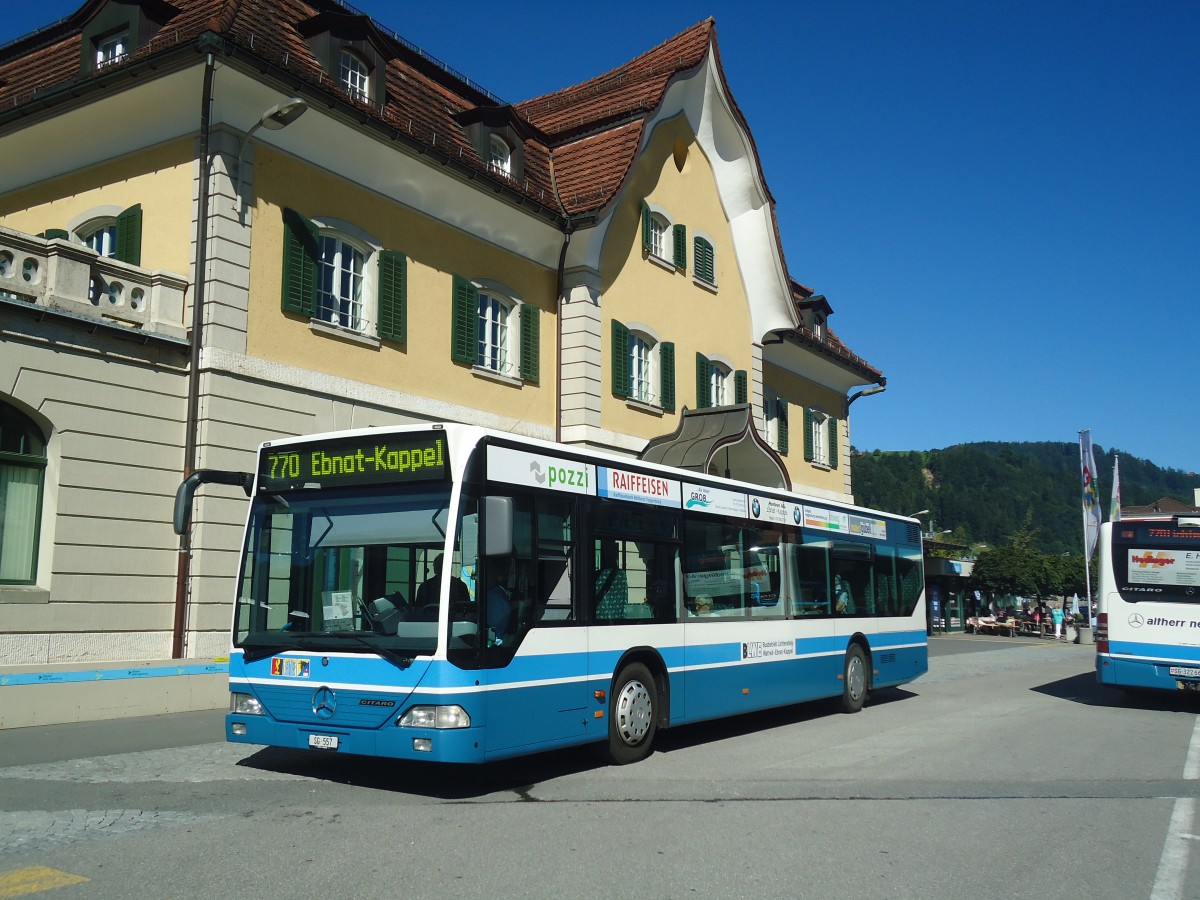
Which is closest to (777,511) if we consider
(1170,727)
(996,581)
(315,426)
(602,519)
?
(602,519)

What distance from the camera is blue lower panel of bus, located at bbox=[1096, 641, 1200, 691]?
15.6 metres

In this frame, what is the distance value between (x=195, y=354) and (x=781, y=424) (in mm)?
19422

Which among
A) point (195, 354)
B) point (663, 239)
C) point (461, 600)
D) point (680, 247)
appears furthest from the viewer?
point (680, 247)

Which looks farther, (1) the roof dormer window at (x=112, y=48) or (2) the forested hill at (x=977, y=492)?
(2) the forested hill at (x=977, y=492)

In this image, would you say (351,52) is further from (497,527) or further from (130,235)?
(497,527)

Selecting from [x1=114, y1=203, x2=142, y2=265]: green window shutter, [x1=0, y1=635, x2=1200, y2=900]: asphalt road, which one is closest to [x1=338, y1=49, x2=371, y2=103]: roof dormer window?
[x1=114, y1=203, x2=142, y2=265]: green window shutter

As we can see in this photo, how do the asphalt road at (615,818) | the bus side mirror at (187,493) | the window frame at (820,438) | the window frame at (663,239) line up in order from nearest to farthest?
the asphalt road at (615,818)
the bus side mirror at (187,493)
the window frame at (663,239)
the window frame at (820,438)

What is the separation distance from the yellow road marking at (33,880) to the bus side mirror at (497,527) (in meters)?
3.27

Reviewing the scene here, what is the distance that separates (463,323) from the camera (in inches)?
762

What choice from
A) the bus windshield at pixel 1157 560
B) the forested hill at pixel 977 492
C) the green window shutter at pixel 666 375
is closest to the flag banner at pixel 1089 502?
the green window shutter at pixel 666 375

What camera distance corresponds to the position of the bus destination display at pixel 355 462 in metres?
8.45

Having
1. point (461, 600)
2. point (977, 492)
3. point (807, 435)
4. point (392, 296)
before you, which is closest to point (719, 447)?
point (392, 296)

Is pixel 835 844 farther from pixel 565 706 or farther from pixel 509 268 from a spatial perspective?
pixel 509 268

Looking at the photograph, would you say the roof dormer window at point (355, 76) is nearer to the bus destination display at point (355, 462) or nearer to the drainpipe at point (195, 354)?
the drainpipe at point (195, 354)
